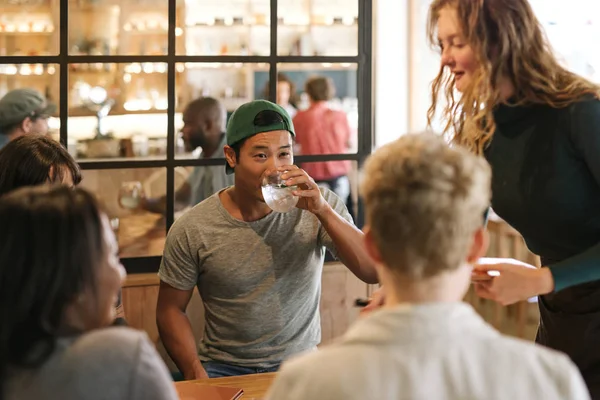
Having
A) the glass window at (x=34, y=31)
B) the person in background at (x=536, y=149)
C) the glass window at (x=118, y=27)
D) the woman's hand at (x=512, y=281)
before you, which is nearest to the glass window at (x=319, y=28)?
the glass window at (x=118, y=27)

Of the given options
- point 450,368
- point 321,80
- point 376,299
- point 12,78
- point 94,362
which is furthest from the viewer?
point 321,80

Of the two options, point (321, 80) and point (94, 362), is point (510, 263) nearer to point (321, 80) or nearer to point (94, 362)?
point (94, 362)

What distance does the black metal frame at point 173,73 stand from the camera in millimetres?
3082

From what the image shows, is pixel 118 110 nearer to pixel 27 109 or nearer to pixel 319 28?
pixel 27 109

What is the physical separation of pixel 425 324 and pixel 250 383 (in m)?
0.93

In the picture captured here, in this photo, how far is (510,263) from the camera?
1.77 m

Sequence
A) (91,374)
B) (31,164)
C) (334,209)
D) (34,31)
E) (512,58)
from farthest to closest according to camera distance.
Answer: (34,31) < (334,209) < (31,164) < (512,58) < (91,374)

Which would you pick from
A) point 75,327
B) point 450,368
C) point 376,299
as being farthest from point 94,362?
point 376,299

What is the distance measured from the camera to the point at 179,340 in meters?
2.41

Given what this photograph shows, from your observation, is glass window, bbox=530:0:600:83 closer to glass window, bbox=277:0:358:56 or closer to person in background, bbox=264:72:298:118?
glass window, bbox=277:0:358:56

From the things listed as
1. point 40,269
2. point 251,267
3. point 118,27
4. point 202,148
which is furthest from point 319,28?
point 40,269

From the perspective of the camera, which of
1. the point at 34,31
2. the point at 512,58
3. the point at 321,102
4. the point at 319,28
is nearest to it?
the point at 512,58

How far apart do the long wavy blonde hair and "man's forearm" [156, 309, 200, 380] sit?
3.40 feet

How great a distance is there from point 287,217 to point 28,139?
752mm
